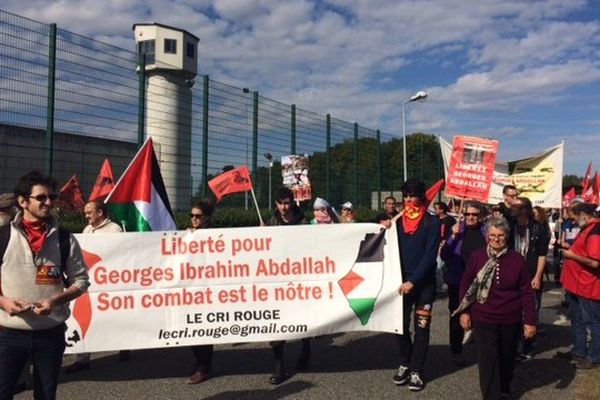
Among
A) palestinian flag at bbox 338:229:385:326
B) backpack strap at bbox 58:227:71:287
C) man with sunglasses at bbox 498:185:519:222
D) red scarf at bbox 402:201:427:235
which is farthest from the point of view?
man with sunglasses at bbox 498:185:519:222

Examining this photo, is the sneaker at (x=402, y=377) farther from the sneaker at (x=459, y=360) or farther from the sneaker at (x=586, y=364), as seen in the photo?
the sneaker at (x=586, y=364)

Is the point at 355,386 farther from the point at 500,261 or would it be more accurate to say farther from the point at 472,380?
the point at 500,261

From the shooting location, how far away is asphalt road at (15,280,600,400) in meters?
5.61

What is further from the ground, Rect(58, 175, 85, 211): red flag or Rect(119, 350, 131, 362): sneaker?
Rect(58, 175, 85, 211): red flag

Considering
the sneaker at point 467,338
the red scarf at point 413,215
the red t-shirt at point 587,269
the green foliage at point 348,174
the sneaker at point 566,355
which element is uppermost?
the green foliage at point 348,174

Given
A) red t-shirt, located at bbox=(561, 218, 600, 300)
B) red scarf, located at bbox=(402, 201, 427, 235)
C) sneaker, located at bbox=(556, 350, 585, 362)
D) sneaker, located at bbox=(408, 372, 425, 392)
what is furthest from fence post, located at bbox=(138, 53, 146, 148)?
sneaker, located at bbox=(556, 350, 585, 362)

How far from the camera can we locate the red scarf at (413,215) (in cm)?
603

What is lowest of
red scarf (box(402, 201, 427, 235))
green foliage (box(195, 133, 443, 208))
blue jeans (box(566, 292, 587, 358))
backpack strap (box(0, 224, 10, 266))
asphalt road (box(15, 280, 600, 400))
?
asphalt road (box(15, 280, 600, 400))

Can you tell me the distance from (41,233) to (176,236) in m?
2.33

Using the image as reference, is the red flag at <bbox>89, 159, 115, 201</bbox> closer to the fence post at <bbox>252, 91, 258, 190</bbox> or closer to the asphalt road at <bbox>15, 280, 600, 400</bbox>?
the asphalt road at <bbox>15, 280, 600, 400</bbox>

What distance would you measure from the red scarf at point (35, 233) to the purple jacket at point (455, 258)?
4.72 metres

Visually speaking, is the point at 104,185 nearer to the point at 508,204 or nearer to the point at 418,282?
the point at 418,282

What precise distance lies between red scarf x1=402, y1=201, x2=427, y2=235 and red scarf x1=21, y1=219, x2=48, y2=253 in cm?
349

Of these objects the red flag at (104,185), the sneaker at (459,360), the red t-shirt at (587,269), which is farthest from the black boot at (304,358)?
the red flag at (104,185)
